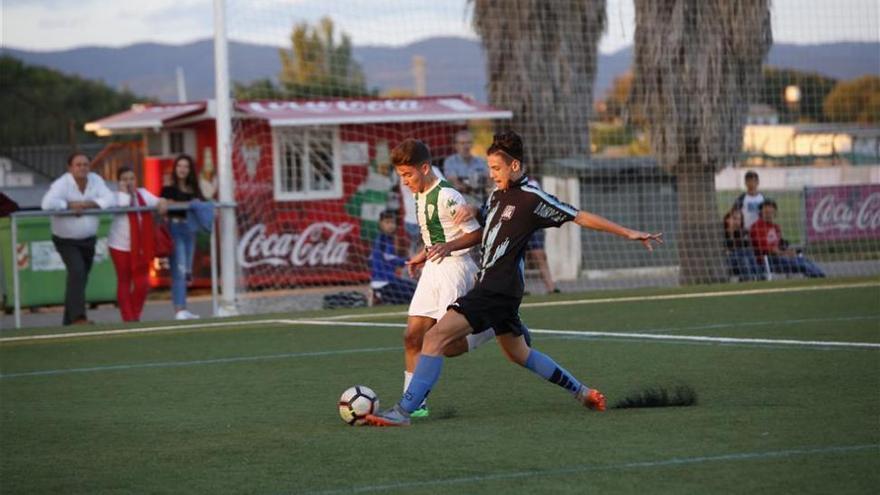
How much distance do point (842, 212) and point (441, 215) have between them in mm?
15434

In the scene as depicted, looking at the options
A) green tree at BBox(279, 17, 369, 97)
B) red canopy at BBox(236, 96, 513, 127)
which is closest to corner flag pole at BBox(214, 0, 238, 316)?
red canopy at BBox(236, 96, 513, 127)

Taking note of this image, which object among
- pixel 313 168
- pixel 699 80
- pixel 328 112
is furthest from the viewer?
pixel 313 168

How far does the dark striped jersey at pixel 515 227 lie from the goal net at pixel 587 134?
9.66m

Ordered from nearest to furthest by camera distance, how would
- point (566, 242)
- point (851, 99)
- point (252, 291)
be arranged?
point (252, 291) < point (566, 242) < point (851, 99)

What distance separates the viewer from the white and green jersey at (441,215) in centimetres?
925

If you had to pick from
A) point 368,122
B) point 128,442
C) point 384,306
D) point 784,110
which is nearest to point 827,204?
point 784,110

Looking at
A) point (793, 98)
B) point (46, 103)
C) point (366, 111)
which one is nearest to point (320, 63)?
point (366, 111)

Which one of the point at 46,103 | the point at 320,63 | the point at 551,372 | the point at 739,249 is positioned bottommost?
the point at 551,372

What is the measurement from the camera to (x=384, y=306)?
1791 centimetres

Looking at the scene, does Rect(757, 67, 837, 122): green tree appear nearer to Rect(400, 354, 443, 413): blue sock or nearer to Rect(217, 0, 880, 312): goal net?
Rect(217, 0, 880, 312): goal net

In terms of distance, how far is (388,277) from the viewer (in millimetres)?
18625

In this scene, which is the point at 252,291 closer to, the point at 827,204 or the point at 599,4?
the point at 599,4

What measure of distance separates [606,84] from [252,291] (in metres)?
7.33

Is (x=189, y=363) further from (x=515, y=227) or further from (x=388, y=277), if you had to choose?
(x=388, y=277)
